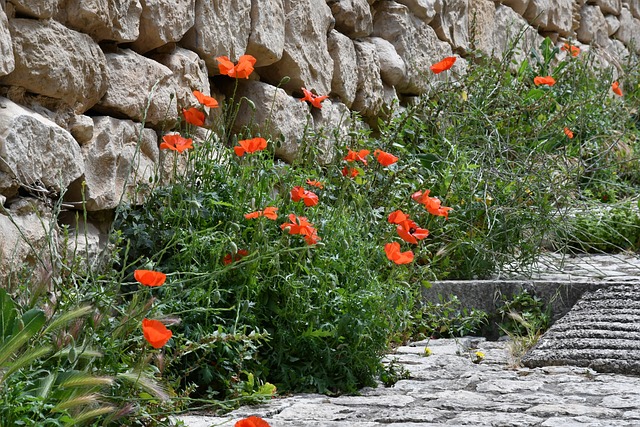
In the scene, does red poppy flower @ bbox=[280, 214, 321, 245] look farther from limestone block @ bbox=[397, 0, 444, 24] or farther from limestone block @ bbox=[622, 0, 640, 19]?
limestone block @ bbox=[622, 0, 640, 19]

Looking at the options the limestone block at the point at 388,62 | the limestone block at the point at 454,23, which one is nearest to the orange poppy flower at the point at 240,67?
the limestone block at the point at 388,62

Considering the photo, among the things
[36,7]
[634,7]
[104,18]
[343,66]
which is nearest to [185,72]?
[104,18]

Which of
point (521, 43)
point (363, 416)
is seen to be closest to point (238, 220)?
point (363, 416)

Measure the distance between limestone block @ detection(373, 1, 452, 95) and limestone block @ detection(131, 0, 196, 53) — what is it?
79.0 inches

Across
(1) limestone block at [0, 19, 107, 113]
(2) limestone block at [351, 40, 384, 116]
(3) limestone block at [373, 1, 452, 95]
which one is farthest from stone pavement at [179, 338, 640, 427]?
(3) limestone block at [373, 1, 452, 95]

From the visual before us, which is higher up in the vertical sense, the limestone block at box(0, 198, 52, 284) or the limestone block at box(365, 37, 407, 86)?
the limestone block at box(365, 37, 407, 86)

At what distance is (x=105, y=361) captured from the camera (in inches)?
91.8

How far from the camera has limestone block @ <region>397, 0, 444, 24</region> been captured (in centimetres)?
547

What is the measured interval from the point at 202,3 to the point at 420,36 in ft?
7.40

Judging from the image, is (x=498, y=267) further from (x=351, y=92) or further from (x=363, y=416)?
(x=363, y=416)

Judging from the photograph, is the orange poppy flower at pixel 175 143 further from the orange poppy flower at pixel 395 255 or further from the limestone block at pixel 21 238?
the orange poppy flower at pixel 395 255

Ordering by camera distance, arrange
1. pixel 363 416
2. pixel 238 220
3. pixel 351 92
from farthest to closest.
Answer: pixel 351 92
pixel 238 220
pixel 363 416

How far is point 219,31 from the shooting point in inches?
144

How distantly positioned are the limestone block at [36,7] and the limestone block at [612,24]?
6.75 m
